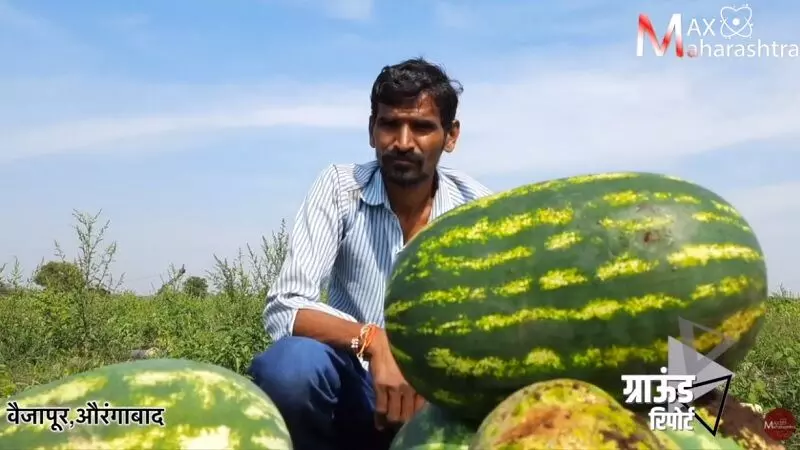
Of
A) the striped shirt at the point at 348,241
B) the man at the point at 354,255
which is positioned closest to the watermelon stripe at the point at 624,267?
the man at the point at 354,255

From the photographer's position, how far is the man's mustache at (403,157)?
3.53m

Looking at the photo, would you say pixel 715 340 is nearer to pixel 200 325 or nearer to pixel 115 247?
pixel 115 247

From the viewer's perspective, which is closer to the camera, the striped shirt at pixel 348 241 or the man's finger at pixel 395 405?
the man's finger at pixel 395 405

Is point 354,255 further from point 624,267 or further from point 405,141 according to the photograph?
point 624,267

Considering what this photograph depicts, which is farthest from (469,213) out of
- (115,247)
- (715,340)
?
(115,247)

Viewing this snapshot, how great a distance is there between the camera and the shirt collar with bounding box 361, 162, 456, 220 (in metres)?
3.59

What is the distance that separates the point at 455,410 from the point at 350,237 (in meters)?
1.68

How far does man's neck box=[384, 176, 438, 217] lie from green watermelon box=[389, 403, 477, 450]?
5.57 ft

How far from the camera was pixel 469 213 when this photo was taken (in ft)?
6.62

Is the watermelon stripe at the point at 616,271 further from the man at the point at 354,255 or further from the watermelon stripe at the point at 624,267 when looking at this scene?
the man at the point at 354,255

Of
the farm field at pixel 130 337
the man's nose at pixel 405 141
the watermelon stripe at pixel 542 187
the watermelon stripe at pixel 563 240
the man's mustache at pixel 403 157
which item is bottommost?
the farm field at pixel 130 337

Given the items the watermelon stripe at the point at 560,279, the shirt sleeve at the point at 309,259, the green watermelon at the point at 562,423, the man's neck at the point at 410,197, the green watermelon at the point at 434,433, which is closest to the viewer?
the green watermelon at the point at 562,423

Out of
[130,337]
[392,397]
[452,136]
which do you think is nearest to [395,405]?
[392,397]

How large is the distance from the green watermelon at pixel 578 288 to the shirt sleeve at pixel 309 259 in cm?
127
